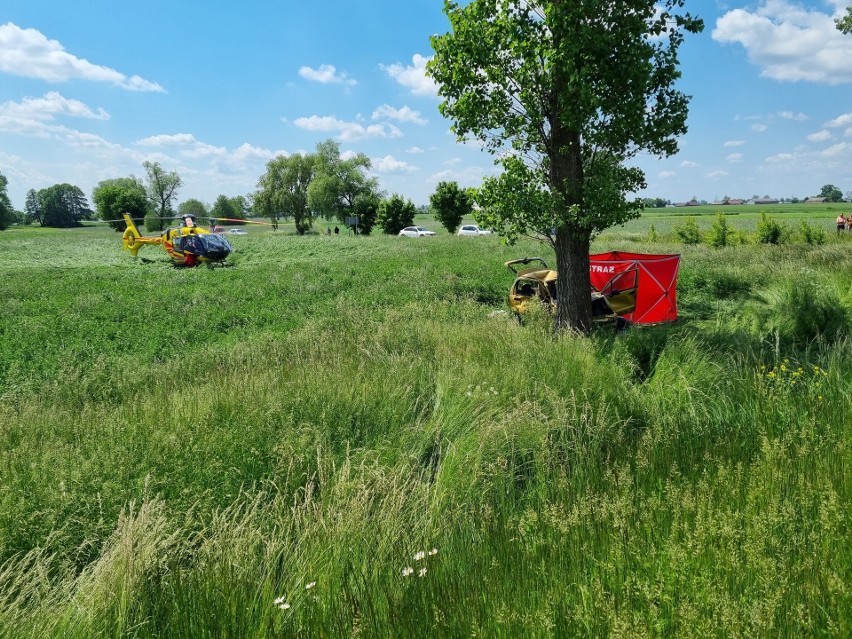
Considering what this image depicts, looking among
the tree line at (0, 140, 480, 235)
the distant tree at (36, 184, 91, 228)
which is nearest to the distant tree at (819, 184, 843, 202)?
the tree line at (0, 140, 480, 235)

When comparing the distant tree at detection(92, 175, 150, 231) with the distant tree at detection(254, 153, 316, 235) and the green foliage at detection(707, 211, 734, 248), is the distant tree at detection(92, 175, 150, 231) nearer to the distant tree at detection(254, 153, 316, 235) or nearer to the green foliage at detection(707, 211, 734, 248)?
the distant tree at detection(254, 153, 316, 235)

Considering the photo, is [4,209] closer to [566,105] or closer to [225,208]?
[225,208]

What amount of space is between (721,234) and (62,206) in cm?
12985

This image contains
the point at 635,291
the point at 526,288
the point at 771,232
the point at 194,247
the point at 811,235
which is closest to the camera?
the point at 635,291

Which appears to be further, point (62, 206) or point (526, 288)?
point (62, 206)

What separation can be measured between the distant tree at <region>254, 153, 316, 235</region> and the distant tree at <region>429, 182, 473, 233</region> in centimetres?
2190

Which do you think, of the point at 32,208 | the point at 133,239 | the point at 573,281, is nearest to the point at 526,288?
the point at 573,281

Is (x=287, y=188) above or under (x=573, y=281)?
above

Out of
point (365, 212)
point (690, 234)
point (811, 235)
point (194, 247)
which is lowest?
point (194, 247)

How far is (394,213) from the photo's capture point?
61219 mm

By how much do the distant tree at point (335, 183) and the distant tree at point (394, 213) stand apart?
351 inches

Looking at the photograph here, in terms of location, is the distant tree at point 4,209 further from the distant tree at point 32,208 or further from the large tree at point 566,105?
the large tree at point 566,105

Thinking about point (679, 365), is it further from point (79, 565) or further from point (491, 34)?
point (79, 565)

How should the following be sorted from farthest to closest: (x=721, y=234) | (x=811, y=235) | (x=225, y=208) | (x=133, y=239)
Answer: (x=225, y=208) < (x=133, y=239) < (x=721, y=234) < (x=811, y=235)
